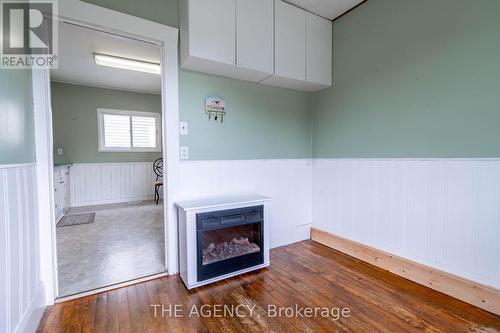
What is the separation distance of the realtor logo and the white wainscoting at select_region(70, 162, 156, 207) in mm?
3704

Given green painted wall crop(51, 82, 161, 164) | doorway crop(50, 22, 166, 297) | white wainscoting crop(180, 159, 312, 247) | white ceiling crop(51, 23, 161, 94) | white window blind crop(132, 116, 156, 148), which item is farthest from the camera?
white window blind crop(132, 116, 156, 148)

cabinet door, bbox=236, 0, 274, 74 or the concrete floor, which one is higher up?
cabinet door, bbox=236, 0, 274, 74

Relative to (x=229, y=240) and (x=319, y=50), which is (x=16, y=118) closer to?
(x=229, y=240)

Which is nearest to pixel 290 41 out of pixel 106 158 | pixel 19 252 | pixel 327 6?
pixel 327 6

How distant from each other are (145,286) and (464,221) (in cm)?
258

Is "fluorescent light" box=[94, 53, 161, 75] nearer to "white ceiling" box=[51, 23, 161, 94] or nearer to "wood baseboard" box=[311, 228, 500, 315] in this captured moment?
"white ceiling" box=[51, 23, 161, 94]

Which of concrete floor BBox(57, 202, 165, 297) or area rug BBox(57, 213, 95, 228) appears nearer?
concrete floor BBox(57, 202, 165, 297)

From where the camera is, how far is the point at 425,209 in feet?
6.35

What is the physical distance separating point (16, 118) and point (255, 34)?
191 cm

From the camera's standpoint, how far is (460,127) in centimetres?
170

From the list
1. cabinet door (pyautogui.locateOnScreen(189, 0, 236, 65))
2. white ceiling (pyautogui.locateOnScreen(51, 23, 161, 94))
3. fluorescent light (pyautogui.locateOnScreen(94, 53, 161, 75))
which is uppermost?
white ceiling (pyautogui.locateOnScreen(51, 23, 161, 94))

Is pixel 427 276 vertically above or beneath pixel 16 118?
beneath

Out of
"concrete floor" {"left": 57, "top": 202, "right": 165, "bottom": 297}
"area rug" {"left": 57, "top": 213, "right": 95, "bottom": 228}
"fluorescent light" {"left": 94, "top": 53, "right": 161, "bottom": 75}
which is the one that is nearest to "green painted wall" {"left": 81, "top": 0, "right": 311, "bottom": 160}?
"concrete floor" {"left": 57, "top": 202, "right": 165, "bottom": 297}

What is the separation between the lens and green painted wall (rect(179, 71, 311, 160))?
221cm
